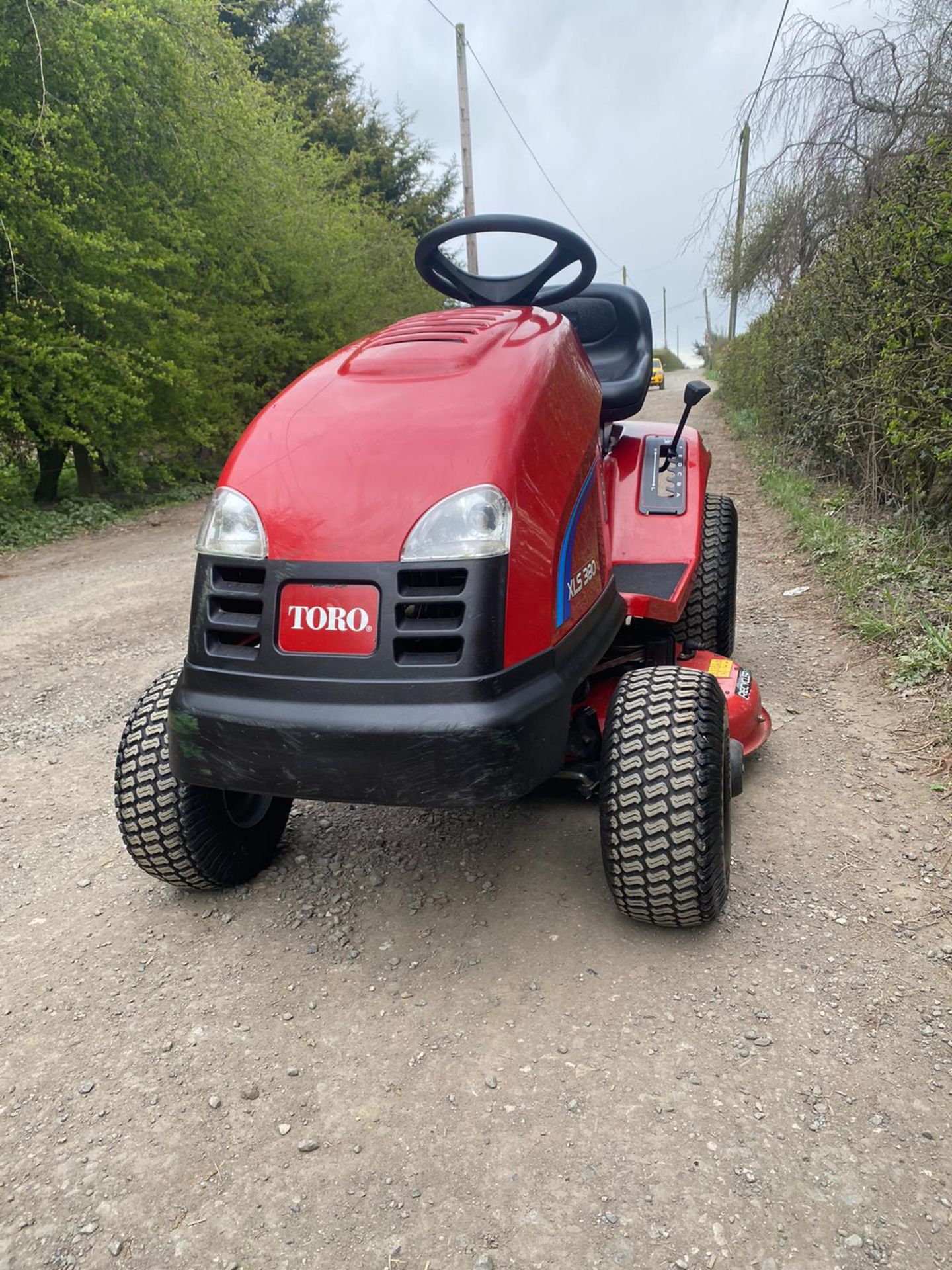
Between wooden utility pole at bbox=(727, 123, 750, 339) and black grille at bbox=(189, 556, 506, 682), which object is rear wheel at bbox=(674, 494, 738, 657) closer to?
black grille at bbox=(189, 556, 506, 682)

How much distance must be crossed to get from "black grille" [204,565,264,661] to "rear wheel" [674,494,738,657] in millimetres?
1981

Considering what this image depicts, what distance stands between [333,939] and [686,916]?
902mm

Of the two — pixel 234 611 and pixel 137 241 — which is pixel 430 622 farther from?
pixel 137 241

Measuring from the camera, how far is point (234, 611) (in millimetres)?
1968

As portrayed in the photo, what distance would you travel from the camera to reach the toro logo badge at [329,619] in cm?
182

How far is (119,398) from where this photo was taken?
9.35 metres

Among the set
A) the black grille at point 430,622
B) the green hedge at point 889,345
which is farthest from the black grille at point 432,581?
the green hedge at point 889,345

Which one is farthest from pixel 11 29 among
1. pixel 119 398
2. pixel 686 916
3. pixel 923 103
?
pixel 686 916

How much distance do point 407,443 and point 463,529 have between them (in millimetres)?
257

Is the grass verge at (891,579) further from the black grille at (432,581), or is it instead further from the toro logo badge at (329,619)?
the toro logo badge at (329,619)

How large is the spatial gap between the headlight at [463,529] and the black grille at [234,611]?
36 centimetres

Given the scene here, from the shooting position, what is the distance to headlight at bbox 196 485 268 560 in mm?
1923

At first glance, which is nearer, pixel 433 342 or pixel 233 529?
pixel 233 529

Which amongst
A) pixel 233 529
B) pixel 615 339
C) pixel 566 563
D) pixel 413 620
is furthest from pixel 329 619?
pixel 615 339
